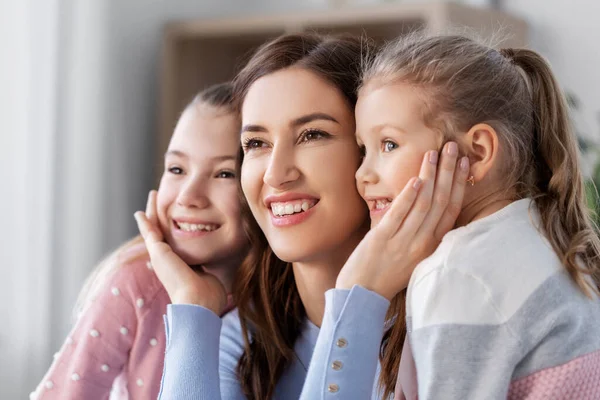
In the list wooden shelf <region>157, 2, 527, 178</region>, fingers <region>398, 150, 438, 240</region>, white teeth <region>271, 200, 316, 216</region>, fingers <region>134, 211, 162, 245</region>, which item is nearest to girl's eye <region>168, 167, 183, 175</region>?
fingers <region>134, 211, 162, 245</region>

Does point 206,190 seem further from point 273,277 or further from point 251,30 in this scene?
point 251,30

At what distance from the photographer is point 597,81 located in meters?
3.17

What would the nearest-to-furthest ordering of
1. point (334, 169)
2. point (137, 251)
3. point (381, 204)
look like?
point (381, 204) < point (334, 169) < point (137, 251)

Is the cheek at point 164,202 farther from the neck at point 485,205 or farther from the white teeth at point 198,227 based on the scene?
the neck at point 485,205

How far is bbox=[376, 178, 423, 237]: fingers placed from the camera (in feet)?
3.63

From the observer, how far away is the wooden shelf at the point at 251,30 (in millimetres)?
2957

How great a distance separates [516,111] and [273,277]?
0.59 meters

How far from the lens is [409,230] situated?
1123 millimetres

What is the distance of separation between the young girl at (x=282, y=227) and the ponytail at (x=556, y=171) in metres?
0.29

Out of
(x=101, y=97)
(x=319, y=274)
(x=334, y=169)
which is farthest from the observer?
(x=101, y=97)

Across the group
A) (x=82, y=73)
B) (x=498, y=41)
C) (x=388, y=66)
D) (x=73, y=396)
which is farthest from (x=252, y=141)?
(x=82, y=73)

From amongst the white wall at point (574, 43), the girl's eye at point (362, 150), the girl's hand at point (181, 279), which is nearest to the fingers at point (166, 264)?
the girl's hand at point (181, 279)

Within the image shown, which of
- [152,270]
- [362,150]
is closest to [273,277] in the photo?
[152,270]

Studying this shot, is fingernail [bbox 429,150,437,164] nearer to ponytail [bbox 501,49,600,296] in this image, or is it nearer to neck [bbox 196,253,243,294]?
ponytail [bbox 501,49,600,296]
